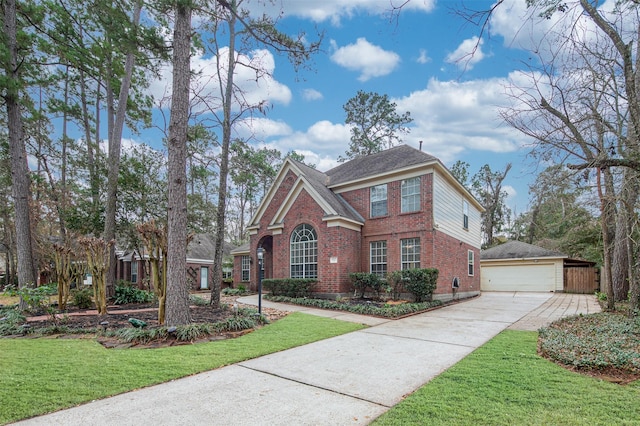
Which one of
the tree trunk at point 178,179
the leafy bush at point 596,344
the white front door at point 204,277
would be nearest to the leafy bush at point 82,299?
the tree trunk at point 178,179

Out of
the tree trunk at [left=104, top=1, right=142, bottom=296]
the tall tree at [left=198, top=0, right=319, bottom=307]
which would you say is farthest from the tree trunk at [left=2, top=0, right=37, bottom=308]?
the tall tree at [left=198, top=0, right=319, bottom=307]

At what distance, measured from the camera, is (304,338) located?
23.0 feet

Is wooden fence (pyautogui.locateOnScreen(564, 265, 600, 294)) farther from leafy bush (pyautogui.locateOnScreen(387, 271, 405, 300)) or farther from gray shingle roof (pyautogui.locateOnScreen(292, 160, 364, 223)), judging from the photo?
gray shingle roof (pyautogui.locateOnScreen(292, 160, 364, 223))

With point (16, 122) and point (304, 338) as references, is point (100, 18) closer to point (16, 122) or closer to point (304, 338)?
point (16, 122)

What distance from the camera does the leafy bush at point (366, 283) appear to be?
13609 mm

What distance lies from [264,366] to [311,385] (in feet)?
3.57

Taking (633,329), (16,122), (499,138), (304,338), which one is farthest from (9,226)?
(633,329)

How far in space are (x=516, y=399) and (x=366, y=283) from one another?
1021 cm

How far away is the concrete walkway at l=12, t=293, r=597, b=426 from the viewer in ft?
10.8

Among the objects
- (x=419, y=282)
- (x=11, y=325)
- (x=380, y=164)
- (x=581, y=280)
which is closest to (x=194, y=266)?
(x=380, y=164)

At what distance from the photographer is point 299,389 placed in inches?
161

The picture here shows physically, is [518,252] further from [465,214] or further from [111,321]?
[111,321]

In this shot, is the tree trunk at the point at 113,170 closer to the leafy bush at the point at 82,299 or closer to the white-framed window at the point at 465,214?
the leafy bush at the point at 82,299

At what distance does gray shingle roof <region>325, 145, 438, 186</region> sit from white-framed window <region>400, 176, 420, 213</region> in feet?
2.40
